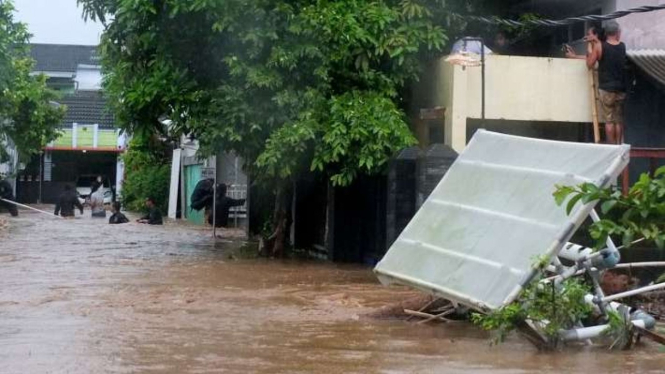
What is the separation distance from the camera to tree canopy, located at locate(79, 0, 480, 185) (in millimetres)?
14922

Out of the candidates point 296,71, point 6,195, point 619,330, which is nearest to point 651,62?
point 296,71

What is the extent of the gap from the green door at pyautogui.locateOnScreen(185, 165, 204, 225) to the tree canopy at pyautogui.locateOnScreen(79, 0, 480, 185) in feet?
48.3

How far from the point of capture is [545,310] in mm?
8398

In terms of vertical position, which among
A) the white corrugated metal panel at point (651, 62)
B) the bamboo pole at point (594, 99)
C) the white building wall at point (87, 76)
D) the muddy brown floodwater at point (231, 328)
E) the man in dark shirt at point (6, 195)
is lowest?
the muddy brown floodwater at point (231, 328)

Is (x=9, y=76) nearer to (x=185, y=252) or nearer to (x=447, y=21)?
(x=185, y=252)

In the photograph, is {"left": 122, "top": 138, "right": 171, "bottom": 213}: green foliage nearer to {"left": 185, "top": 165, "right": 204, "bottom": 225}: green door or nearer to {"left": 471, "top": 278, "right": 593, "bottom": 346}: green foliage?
{"left": 185, "top": 165, "right": 204, "bottom": 225}: green door

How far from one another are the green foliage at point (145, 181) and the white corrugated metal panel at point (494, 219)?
85.6 feet

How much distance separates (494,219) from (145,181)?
96.9 feet

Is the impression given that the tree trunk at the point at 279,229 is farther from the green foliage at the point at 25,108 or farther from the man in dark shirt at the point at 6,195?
the man in dark shirt at the point at 6,195

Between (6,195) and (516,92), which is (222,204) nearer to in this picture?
(516,92)

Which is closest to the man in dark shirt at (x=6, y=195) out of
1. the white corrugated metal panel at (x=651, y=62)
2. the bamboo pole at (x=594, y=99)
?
the bamboo pole at (x=594, y=99)

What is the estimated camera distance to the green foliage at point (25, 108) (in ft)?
104

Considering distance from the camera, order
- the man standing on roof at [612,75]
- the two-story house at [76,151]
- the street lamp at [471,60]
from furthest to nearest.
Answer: the two-story house at [76,151] → the man standing on roof at [612,75] → the street lamp at [471,60]

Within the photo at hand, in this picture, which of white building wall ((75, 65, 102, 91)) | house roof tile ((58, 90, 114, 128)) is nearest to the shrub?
house roof tile ((58, 90, 114, 128))
